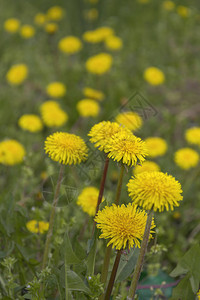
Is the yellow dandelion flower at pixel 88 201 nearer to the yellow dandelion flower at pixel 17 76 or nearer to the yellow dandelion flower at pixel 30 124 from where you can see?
the yellow dandelion flower at pixel 30 124

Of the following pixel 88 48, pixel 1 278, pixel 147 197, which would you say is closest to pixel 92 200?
pixel 1 278

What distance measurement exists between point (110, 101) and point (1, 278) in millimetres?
2403

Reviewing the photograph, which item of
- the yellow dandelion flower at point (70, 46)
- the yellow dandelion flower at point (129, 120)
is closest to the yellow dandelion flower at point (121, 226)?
the yellow dandelion flower at point (129, 120)

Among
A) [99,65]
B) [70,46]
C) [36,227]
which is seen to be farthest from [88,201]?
[70,46]

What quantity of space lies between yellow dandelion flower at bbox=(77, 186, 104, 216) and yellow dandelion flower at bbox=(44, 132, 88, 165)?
46 cm

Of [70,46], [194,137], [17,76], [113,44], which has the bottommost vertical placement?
[194,137]

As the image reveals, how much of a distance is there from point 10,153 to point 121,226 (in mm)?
1450

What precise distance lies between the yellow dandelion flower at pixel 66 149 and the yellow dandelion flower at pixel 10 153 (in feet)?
3.63

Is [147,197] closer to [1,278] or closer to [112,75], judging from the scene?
[1,278]

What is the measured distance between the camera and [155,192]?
1.00 m

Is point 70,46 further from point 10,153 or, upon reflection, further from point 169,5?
point 10,153

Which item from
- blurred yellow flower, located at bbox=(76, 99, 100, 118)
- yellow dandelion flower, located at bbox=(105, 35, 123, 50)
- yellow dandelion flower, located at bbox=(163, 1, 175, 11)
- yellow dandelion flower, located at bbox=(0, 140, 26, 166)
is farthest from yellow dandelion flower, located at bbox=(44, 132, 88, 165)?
yellow dandelion flower, located at bbox=(163, 1, 175, 11)

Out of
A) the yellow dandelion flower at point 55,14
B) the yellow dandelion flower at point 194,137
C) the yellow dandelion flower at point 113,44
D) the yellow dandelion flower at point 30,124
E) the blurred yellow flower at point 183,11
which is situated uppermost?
the blurred yellow flower at point 183,11

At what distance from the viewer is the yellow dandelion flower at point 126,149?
1.11 m
